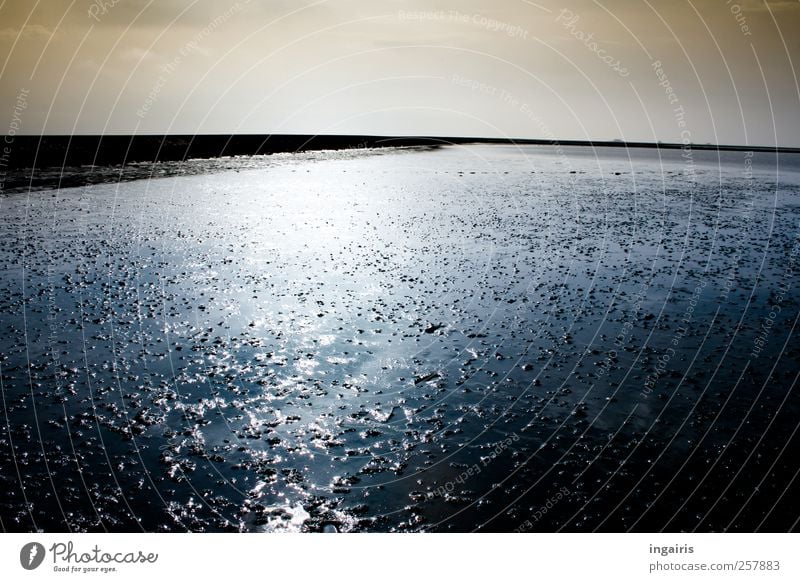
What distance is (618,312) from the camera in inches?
757

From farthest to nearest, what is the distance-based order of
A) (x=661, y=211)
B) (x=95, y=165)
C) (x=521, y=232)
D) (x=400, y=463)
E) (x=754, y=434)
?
(x=95, y=165), (x=661, y=211), (x=521, y=232), (x=754, y=434), (x=400, y=463)

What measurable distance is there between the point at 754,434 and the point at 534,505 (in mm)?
6445

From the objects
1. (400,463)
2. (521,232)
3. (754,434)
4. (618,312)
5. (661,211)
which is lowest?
(400,463)

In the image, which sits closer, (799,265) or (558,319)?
(558,319)

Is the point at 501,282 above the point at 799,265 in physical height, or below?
below

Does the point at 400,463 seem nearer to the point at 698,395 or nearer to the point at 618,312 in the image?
the point at 698,395

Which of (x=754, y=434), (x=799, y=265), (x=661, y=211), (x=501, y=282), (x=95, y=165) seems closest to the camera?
(x=754, y=434)
